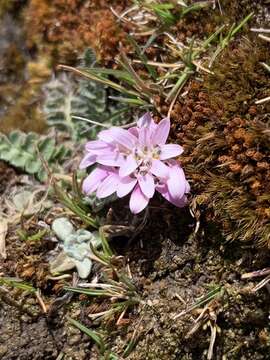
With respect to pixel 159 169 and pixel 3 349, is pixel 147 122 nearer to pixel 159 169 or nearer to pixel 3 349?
pixel 159 169

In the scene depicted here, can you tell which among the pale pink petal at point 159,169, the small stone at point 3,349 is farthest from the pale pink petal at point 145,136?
the small stone at point 3,349

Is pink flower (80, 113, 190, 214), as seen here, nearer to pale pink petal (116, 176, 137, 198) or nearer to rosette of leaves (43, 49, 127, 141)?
pale pink petal (116, 176, 137, 198)

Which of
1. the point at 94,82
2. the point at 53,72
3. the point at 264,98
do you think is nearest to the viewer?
the point at 264,98

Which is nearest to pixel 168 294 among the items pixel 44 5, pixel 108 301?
pixel 108 301

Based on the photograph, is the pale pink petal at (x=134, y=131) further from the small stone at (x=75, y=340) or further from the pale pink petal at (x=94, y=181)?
the small stone at (x=75, y=340)

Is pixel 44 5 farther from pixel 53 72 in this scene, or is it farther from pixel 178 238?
pixel 178 238

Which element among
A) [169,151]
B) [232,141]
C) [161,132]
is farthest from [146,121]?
[232,141]

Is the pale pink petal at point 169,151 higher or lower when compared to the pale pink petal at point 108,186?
higher
